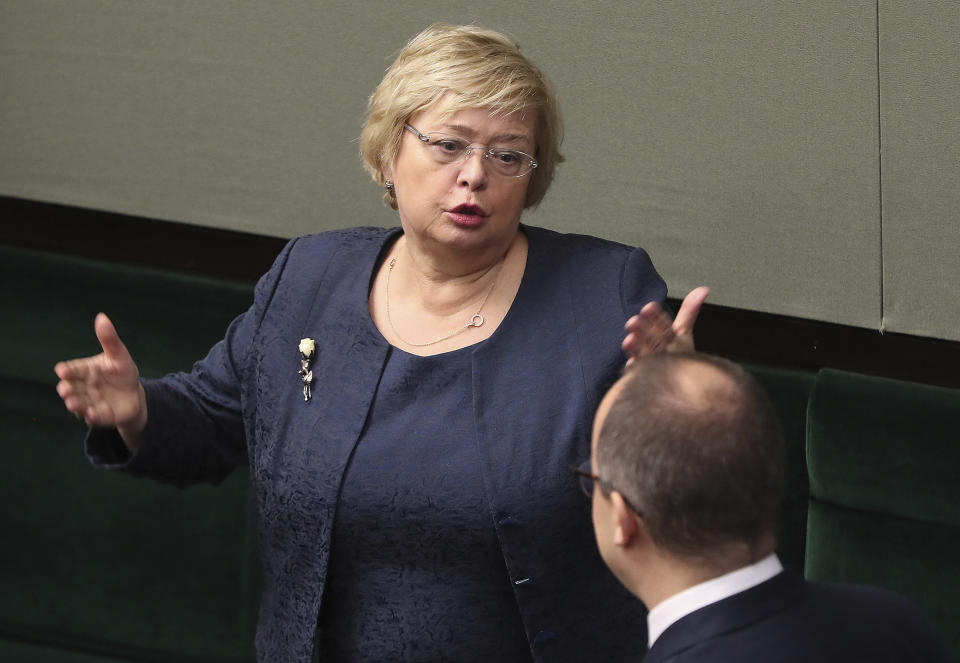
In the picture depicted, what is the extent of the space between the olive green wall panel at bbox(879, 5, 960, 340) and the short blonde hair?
35.7 inches

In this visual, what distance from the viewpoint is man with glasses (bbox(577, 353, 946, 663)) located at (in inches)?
50.2

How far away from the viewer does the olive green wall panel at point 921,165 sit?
2.57 meters

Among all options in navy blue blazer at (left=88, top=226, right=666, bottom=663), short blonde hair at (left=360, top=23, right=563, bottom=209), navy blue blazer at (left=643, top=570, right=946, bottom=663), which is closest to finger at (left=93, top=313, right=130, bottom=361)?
navy blue blazer at (left=88, top=226, right=666, bottom=663)

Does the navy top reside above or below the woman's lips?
below

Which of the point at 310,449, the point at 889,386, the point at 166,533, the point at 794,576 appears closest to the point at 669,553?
the point at 794,576

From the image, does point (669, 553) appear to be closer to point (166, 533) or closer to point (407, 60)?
point (407, 60)

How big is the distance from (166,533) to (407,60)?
143 centimetres

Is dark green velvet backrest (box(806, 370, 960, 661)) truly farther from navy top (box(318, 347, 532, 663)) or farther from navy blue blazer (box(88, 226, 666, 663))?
navy top (box(318, 347, 532, 663))

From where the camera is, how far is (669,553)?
132cm

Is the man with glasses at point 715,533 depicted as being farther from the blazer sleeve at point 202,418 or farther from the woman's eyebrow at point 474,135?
the blazer sleeve at point 202,418

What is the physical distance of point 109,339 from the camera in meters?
1.92

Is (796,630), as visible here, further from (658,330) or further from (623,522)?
(658,330)

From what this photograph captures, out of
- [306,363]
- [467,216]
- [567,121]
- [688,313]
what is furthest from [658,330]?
[567,121]

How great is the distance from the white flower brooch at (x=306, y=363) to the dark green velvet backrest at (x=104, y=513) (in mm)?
847
